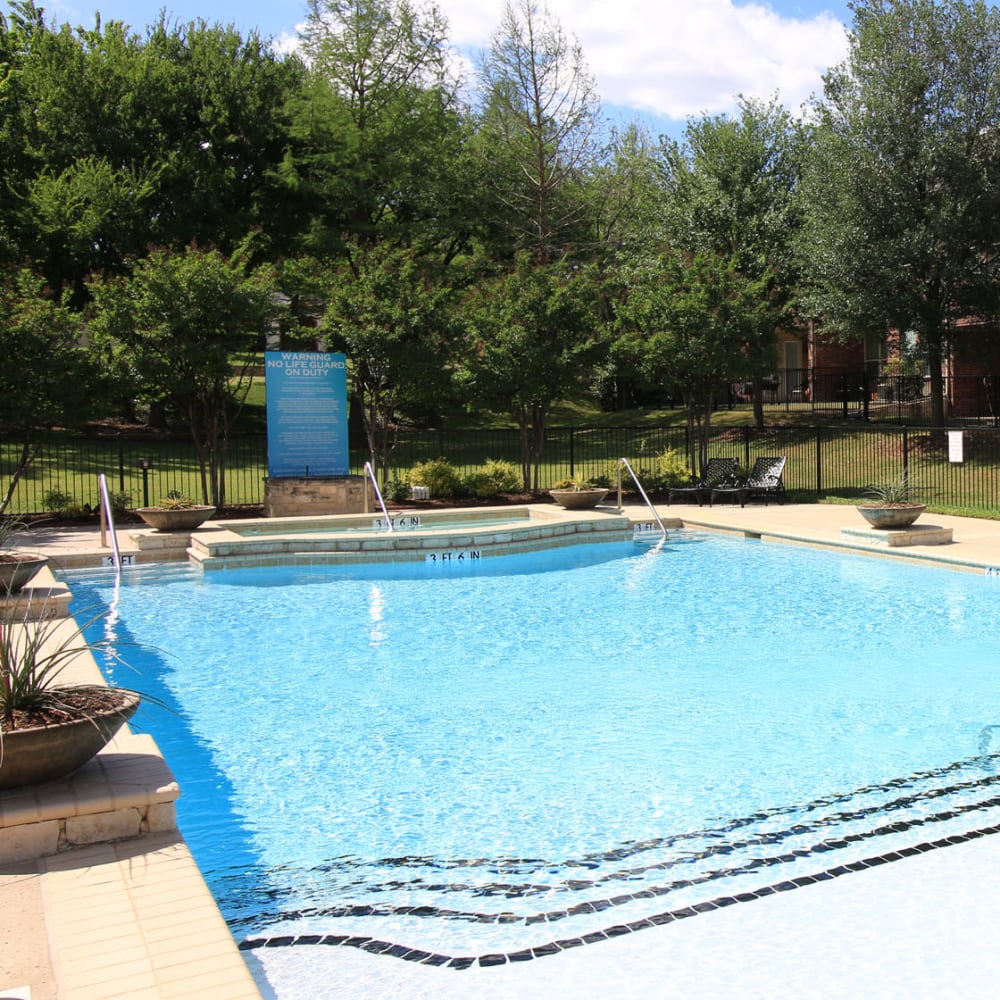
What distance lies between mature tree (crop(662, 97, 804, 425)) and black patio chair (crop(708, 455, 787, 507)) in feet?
28.6

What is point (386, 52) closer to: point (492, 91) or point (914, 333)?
point (492, 91)

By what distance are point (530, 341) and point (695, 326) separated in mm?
3298

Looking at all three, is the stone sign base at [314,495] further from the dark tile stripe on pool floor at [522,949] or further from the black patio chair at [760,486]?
the dark tile stripe on pool floor at [522,949]

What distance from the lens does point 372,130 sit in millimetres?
30484

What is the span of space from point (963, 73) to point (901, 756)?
21477mm

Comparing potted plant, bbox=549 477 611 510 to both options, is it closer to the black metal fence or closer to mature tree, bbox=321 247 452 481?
the black metal fence

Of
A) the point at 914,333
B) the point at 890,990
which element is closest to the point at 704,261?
the point at 914,333

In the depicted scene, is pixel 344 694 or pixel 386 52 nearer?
pixel 344 694

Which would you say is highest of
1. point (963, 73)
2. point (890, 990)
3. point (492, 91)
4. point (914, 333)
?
point (492, 91)

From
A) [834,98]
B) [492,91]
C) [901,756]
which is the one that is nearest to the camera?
[901,756]

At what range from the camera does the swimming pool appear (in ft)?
15.2

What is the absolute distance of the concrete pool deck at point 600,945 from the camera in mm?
3123

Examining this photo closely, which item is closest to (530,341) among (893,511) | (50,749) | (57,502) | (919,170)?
(893,511)

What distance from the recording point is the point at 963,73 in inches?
895
